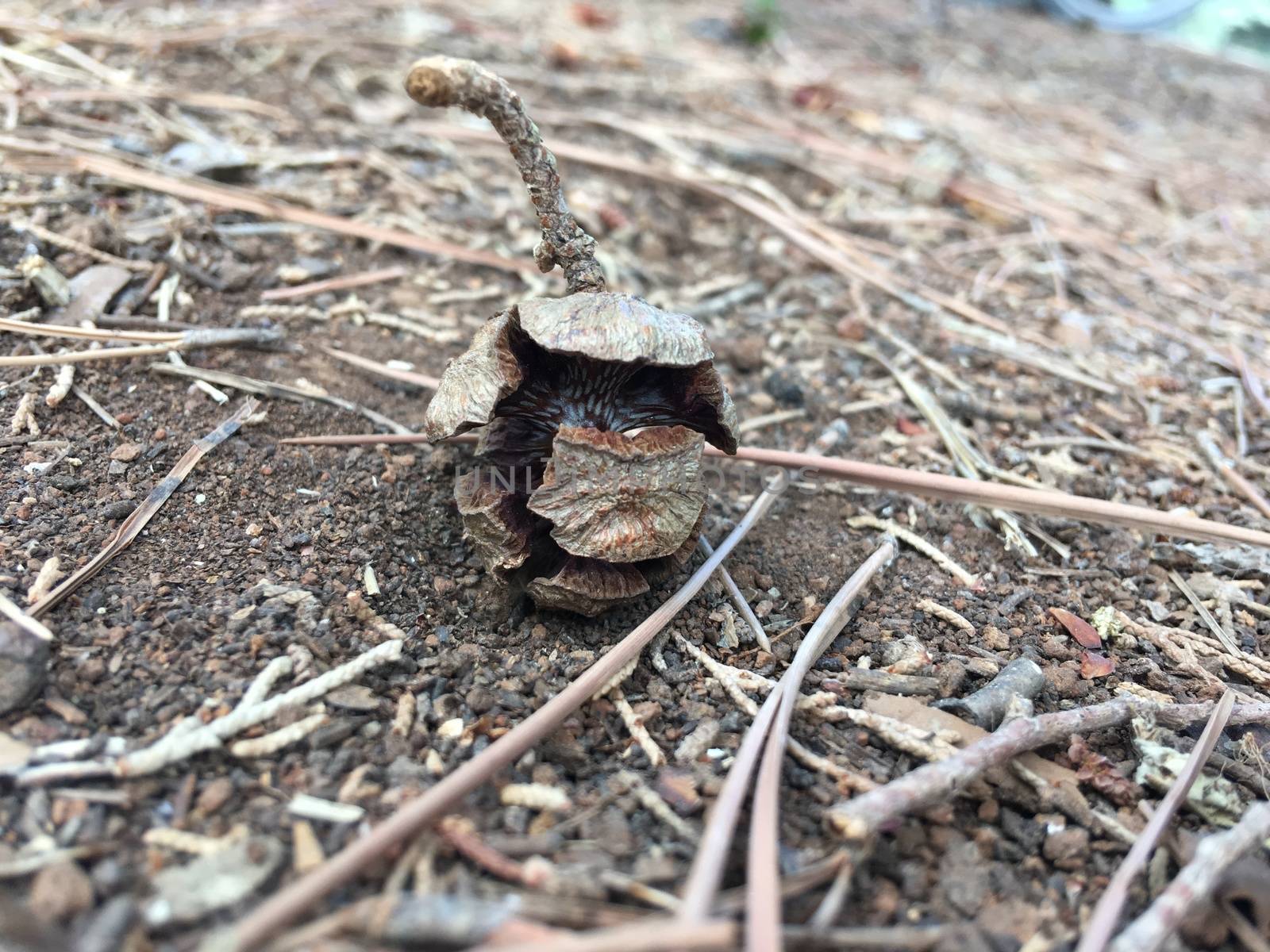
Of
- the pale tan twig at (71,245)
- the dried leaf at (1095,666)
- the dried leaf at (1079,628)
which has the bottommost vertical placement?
the dried leaf at (1095,666)

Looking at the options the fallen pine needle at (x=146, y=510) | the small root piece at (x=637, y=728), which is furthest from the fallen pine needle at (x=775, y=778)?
the fallen pine needle at (x=146, y=510)

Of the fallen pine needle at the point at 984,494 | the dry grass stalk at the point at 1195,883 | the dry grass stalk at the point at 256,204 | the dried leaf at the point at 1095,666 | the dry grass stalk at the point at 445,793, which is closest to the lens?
the dry grass stalk at the point at 445,793

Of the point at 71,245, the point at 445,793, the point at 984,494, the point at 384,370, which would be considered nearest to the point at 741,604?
the point at 984,494

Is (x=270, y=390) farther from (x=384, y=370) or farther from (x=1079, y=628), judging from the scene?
(x=1079, y=628)

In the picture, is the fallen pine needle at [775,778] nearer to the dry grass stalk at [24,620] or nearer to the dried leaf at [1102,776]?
the dried leaf at [1102,776]

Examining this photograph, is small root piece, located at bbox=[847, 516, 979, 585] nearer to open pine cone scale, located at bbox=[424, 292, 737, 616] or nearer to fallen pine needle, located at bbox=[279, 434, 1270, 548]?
fallen pine needle, located at bbox=[279, 434, 1270, 548]

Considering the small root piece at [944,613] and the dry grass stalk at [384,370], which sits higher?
the dry grass stalk at [384,370]

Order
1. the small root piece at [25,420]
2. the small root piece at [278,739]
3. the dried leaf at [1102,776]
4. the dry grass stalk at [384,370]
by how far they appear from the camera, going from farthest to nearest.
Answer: the dry grass stalk at [384,370], the small root piece at [25,420], the dried leaf at [1102,776], the small root piece at [278,739]
